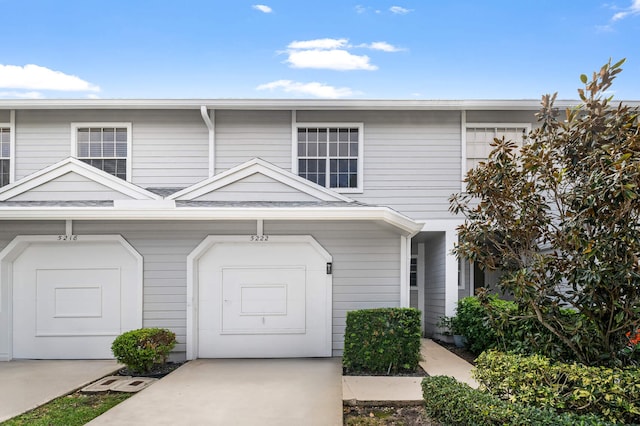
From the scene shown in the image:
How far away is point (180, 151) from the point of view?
1055 cm

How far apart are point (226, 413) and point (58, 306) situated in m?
4.76

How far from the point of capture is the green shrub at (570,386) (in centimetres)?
396

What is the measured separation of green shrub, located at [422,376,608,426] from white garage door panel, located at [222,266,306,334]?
12.9ft

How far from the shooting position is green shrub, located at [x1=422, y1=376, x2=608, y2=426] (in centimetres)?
378

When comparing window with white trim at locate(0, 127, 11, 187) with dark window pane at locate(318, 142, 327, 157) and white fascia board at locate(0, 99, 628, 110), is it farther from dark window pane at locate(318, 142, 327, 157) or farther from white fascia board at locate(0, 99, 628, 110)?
dark window pane at locate(318, 142, 327, 157)

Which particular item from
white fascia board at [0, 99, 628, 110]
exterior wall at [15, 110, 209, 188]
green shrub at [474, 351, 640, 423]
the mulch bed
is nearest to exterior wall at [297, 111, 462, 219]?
white fascia board at [0, 99, 628, 110]

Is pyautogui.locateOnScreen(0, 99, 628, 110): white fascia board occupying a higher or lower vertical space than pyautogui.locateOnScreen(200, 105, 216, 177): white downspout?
higher

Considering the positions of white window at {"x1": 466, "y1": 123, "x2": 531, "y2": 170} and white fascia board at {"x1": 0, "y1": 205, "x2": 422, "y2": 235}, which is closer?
white fascia board at {"x1": 0, "y1": 205, "x2": 422, "y2": 235}

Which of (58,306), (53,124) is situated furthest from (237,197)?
(53,124)

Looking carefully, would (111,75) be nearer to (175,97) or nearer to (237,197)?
(175,97)

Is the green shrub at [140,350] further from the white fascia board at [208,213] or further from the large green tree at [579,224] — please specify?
the large green tree at [579,224]

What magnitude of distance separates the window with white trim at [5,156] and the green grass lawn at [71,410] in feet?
20.8

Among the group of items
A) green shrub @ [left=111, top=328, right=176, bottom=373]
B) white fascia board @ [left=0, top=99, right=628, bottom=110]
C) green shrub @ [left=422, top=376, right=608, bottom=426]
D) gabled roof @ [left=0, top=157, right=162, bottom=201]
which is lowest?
green shrub @ [left=111, top=328, right=176, bottom=373]

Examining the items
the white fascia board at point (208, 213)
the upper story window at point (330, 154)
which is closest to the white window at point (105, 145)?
the white fascia board at point (208, 213)
